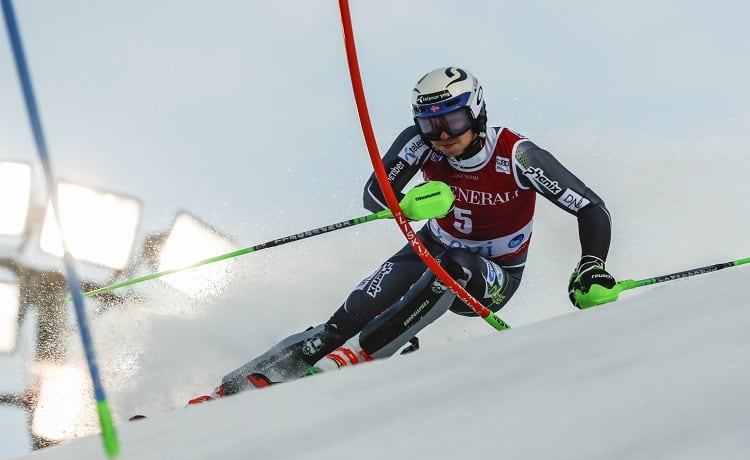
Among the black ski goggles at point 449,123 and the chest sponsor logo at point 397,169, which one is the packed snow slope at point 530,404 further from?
the chest sponsor logo at point 397,169

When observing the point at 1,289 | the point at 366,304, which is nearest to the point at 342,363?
the point at 366,304

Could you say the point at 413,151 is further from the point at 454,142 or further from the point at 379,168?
the point at 379,168

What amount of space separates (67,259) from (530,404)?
31.1 inches

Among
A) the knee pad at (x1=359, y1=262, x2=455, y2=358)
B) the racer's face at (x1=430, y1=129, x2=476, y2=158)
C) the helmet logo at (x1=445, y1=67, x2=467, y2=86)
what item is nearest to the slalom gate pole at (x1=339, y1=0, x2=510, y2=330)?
the knee pad at (x1=359, y1=262, x2=455, y2=358)

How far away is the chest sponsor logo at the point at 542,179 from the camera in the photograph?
359 cm

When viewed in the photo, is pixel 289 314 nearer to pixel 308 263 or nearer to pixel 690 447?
pixel 308 263

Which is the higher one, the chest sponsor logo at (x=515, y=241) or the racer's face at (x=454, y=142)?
the racer's face at (x=454, y=142)

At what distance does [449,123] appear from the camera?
369 centimetres

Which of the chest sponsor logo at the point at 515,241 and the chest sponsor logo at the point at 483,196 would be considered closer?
the chest sponsor logo at the point at 483,196

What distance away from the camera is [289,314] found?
7180 mm

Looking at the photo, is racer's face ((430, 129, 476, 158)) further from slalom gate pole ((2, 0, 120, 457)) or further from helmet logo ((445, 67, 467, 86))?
slalom gate pole ((2, 0, 120, 457))

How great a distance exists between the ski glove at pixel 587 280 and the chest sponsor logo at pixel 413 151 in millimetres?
996

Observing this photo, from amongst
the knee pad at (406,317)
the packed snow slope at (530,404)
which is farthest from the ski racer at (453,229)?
the packed snow slope at (530,404)

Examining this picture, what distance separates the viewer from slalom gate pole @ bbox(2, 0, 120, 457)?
1.20 metres
